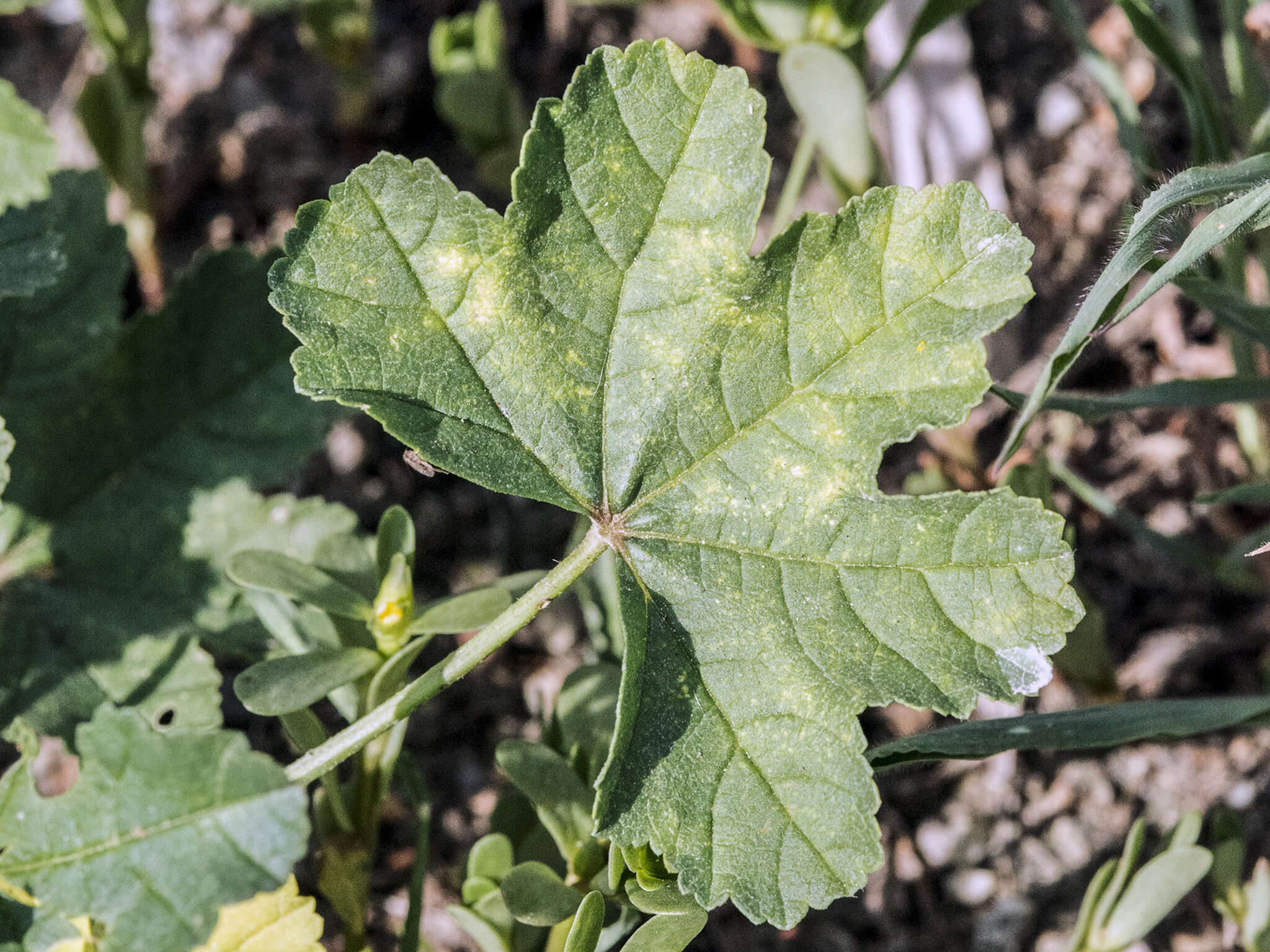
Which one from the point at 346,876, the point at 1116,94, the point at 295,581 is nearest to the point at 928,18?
the point at 1116,94

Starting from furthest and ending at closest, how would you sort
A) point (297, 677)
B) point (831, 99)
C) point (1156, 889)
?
point (831, 99) < point (1156, 889) < point (297, 677)

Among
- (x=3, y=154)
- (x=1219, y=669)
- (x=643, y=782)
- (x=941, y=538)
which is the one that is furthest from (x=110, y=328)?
(x=1219, y=669)

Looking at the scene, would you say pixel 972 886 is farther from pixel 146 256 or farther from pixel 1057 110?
pixel 146 256

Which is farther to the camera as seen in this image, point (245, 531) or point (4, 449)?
point (245, 531)

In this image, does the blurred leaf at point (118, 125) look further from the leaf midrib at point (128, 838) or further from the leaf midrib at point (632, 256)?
the leaf midrib at point (128, 838)

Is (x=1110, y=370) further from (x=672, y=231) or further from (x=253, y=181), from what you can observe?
(x=253, y=181)

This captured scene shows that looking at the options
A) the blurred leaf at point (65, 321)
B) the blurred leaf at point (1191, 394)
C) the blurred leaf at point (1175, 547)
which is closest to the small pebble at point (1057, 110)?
the blurred leaf at point (1175, 547)
